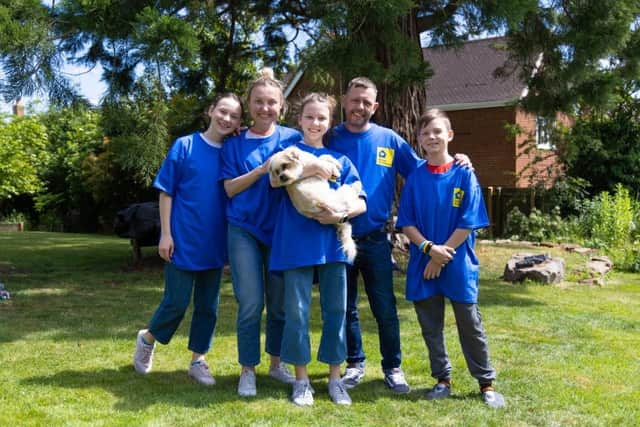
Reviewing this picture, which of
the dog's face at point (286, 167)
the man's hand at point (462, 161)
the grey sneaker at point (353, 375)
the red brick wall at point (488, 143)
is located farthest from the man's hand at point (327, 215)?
the red brick wall at point (488, 143)

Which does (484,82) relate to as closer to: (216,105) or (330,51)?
(330,51)

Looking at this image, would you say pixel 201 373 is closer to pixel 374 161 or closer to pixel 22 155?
pixel 374 161

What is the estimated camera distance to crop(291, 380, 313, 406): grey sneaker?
11.8 feet

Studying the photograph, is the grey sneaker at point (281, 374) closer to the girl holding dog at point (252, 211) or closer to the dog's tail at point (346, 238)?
the girl holding dog at point (252, 211)

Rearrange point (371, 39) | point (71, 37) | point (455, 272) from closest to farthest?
1. point (455, 272)
2. point (371, 39)
3. point (71, 37)

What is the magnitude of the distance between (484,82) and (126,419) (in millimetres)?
17851

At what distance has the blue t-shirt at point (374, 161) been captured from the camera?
3.86 meters

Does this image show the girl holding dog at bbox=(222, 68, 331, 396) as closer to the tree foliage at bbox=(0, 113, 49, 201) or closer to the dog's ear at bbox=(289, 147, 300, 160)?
the dog's ear at bbox=(289, 147, 300, 160)

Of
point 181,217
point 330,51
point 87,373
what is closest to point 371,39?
point 330,51

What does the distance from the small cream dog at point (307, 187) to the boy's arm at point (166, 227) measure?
0.78 metres

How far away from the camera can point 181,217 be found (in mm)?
3922

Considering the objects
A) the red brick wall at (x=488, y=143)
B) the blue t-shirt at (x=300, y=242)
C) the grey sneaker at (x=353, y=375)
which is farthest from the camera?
the red brick wall at (x=488, y=143)

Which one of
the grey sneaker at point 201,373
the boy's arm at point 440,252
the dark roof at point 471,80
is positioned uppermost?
the dark roof at point 471,80

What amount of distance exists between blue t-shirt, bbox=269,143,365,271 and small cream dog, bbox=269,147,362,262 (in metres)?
0.05
